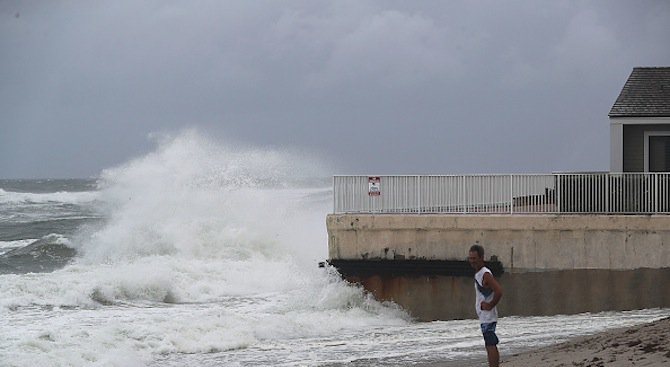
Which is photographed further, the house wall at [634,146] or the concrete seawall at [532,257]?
the house wall at [634,146]

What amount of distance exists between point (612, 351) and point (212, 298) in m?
14.4

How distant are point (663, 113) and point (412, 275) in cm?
760

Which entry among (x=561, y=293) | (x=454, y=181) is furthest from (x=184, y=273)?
(x=561, y=293)

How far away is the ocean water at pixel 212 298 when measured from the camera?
17312 millimetres

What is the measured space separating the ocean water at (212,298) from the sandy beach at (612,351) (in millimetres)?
1927

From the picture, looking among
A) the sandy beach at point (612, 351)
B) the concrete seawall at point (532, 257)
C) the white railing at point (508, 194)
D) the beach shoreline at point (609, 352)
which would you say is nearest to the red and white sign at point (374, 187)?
the white railing at point (508, 194)

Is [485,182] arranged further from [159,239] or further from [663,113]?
[159,239]

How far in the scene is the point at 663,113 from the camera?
81.0ft

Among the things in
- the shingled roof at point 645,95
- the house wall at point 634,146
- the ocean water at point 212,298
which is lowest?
the ocean water at point 212,298

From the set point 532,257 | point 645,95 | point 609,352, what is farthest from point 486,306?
point 645,95

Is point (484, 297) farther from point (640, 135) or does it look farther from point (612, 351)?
point (640, 135)

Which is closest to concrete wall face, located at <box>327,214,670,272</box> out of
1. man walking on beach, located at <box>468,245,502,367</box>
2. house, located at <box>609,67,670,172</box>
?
house, located at <box>609,67,670,172</box>

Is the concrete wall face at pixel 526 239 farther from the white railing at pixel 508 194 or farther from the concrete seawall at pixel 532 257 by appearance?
the white railing at pixel 508 194

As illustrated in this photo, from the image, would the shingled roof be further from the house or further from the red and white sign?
the red and white sign
